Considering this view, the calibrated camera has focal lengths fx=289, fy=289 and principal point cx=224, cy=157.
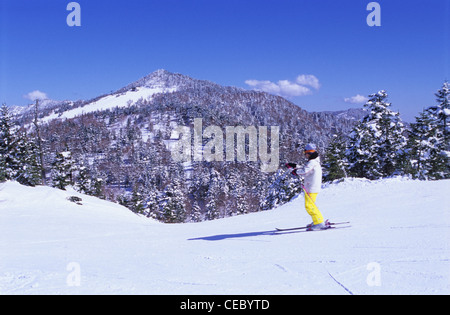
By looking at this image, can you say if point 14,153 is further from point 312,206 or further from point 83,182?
point 312,206

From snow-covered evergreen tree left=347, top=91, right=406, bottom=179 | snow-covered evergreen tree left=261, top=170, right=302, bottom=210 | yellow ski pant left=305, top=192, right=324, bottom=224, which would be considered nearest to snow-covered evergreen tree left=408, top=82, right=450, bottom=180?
snow-covered evergreen tree left=347, top=91, right=406, bottom=179

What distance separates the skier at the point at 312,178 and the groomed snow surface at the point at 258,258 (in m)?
0.42

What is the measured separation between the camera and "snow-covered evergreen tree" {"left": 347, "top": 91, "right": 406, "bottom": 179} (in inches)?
1101

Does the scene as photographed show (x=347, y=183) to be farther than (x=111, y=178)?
No

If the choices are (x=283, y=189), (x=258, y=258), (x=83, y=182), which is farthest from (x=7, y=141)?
(x=258, y=258)

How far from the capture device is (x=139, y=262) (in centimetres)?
497

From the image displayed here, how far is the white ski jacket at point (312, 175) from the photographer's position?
6707 millimetres

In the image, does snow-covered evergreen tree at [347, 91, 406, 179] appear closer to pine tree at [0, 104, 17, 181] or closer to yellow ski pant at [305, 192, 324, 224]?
yellow ski pant at [305, 192, 324, 224]

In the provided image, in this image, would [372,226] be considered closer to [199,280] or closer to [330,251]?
[330,251]

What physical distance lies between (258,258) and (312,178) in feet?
9.16

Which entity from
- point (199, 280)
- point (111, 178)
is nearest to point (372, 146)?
point (199, 280)
